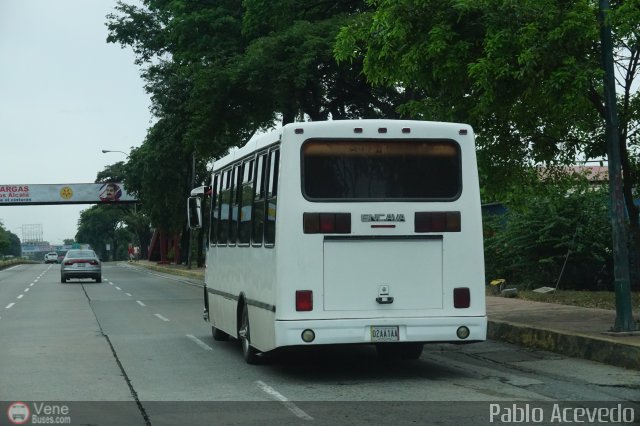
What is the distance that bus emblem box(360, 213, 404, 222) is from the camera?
1062cm

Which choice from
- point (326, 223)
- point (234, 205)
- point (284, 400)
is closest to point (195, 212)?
point (234, 205)

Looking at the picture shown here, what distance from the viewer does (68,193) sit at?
296 feet

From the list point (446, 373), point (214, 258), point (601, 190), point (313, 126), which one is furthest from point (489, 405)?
point (601, 190)

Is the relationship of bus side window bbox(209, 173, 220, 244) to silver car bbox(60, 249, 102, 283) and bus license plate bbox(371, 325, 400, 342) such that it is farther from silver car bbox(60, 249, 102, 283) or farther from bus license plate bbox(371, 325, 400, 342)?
silver car bbox(60, 249, 102, 283)

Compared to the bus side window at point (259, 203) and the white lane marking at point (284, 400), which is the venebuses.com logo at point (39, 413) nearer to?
the white lane marking at point (284, 400)

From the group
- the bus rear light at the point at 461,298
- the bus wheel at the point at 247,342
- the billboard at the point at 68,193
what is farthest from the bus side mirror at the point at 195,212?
the billboard at the point at 68,193

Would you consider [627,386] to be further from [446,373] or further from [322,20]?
[322,20]

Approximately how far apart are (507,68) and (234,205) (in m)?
4.27

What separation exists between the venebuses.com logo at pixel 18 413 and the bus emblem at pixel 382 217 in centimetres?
400

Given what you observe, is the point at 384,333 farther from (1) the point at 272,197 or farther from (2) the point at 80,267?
(2) the point at 80,267

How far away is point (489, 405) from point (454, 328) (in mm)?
1716

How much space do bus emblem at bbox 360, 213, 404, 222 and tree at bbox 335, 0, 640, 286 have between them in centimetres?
358

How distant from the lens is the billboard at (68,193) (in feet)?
295

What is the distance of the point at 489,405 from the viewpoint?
8.96 meters
